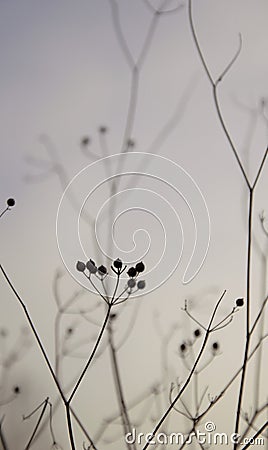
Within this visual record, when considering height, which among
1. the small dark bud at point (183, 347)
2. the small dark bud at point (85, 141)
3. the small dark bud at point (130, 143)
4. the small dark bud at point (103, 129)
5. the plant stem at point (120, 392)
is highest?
the small dark bud at point (103, 129)

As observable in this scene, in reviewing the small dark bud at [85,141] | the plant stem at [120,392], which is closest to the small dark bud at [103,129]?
the small dark bud at [85,141]

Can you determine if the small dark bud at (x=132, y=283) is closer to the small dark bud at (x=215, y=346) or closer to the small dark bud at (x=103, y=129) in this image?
the small dark bud at (x=215, y=346)

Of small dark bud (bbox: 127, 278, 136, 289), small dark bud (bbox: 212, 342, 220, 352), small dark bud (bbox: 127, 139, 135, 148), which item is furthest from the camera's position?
small dark bud (bbox: 127, 139, 135, 148)

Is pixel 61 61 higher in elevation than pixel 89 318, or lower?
higher

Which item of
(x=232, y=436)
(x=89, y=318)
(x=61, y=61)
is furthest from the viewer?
(x=61, y=61)

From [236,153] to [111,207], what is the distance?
263mm

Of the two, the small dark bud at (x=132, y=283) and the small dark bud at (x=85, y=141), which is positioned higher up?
the small dark bud at (x=85, y=141)

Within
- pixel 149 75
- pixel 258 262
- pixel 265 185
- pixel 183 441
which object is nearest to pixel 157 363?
pixel 183 441

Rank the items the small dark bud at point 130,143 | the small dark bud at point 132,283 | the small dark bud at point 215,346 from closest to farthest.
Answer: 1. the small dark bud at point 132,283
2. the small dark bud at point 215,346
3. the small dark bud at point 130,143

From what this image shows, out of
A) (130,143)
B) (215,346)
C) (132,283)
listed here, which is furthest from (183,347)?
(130,143)

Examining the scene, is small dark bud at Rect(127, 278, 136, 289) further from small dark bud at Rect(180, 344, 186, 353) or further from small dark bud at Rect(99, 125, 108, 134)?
small dark bud at Rect(99, 125, 108, 134)

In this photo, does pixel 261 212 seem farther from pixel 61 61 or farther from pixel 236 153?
pixel 61 61

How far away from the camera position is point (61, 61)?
1.31m

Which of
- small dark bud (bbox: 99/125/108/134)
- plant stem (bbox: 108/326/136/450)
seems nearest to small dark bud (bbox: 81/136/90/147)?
small dark bud (bbox: 99/125/108/134)
